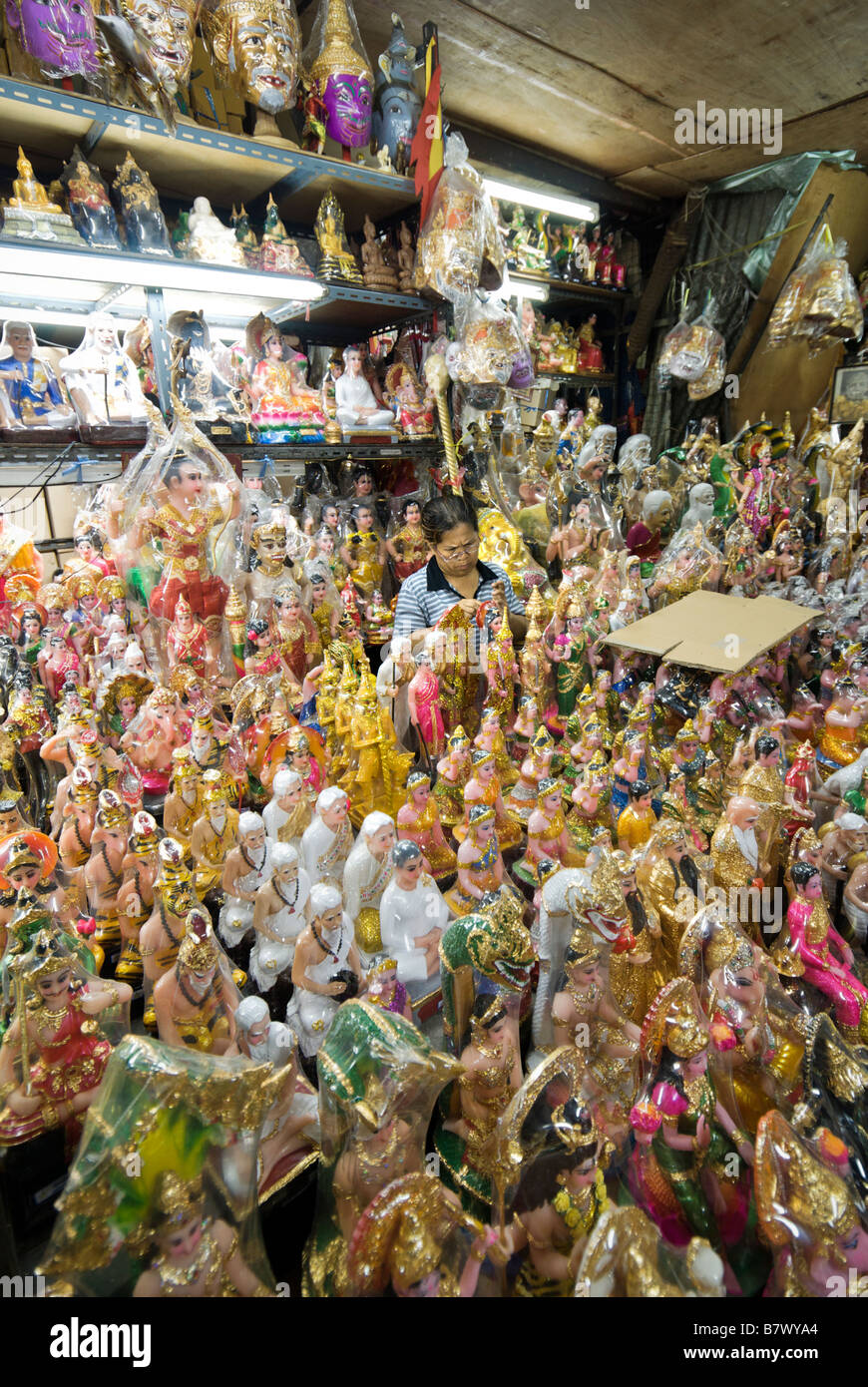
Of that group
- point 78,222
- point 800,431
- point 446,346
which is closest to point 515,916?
point 78,222

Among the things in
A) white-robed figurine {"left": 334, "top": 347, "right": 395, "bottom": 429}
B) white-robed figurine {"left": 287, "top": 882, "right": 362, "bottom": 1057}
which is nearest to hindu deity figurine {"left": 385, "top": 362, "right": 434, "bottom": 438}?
white-robed figurine {"left": 334, "top": 347, "right": 395, "bottom": 429}

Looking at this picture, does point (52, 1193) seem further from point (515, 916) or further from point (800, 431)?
point (800, 431)

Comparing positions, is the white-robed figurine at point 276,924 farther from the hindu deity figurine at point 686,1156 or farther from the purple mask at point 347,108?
the purple mask at point 347,108

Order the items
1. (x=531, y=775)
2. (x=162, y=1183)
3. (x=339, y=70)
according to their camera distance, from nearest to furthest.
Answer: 1. (x=162, y=1183)
2. (x=531, y=775)
3. (x=339, y=70)

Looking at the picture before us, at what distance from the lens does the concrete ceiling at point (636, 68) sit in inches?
139

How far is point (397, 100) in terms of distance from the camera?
356 cm

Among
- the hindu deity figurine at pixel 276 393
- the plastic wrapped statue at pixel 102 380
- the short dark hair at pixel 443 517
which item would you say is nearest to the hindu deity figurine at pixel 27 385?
the plastic wrapped statue at pixel 102 380

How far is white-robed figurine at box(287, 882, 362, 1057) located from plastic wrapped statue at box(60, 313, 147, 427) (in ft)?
7.83

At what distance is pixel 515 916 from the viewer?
4.36 ft

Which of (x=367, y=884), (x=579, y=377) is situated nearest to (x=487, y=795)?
(x=367, y=884)

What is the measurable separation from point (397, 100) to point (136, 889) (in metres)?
4.02

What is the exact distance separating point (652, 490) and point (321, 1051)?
12.8 feet

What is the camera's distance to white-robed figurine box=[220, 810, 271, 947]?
1.72 meters

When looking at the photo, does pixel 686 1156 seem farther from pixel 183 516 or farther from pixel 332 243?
pixel 332 243
